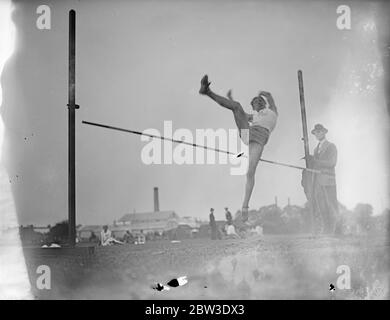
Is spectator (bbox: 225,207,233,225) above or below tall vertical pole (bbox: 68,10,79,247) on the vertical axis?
below

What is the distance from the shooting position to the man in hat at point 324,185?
159 inches

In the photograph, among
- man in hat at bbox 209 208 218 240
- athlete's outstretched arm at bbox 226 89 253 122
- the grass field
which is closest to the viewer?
the grass field

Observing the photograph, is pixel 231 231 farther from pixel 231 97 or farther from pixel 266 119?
pixel 231 97

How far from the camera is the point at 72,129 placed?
4000 millimetres

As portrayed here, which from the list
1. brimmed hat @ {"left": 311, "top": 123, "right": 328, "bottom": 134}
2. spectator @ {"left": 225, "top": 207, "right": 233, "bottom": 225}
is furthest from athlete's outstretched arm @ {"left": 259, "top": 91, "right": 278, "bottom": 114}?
spectator @ {"left": 225, "top": 207, "right": 233, "bottom": 225}

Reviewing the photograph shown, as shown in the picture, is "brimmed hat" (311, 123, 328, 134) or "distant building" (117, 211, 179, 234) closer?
"distant building" (117, 211, 179, 234)

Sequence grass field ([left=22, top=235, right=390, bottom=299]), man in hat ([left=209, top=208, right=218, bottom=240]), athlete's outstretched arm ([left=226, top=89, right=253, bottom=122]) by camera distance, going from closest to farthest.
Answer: grass field ([left=22, top=235, right=390, bottom=299]), man in hat ([left=209, top=208, right=218, bottom=240]), athlete's outstretched arm ([left=226, top=89, right=253, bottom=122])

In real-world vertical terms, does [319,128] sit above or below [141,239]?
above

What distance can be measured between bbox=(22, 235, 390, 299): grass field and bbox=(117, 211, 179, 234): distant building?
0.13 m

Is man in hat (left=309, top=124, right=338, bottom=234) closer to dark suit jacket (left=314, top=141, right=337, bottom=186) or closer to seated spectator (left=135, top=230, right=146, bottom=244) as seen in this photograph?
dark suit jacket (left=314, top=141, right=337, bottom=186)

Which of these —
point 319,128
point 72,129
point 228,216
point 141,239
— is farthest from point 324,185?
point 72,129

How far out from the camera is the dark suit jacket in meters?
4.06

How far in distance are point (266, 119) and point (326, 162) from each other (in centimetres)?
62

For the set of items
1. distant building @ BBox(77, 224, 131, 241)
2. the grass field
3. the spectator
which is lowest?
the grass field
